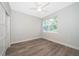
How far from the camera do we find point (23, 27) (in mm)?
4375

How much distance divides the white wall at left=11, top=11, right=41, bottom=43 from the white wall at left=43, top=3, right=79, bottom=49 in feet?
5.64

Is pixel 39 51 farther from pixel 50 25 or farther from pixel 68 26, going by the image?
pixel 50 25

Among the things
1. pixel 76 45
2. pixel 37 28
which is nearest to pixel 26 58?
pixel 76 45

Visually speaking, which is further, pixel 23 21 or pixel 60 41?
pixel 23 21

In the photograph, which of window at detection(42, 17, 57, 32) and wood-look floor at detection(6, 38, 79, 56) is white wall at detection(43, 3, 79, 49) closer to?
window at detection(42, 17, 57, 32)

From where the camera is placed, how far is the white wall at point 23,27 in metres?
3.79

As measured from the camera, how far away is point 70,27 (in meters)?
3.36

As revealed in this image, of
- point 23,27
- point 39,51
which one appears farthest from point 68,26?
point 23,27

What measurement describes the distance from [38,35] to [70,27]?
9.21 ft

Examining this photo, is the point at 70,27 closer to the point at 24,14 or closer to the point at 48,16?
the point at 48,16

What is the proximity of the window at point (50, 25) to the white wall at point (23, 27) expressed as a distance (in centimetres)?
56

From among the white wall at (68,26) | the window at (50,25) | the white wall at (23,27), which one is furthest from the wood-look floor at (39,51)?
the window at (50,25)

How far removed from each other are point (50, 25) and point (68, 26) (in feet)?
4.97

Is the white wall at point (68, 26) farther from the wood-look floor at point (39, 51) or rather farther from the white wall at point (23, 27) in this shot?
the white wall at point (23, 27)
